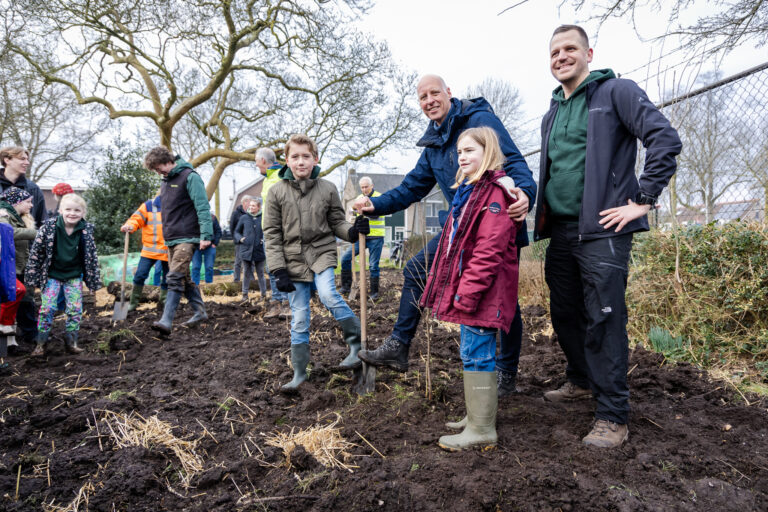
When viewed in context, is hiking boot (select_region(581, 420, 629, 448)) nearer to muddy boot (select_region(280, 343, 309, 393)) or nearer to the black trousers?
the black trousers

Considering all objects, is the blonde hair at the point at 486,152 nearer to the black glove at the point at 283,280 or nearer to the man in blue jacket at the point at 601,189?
the man in blue jacket at the point at 601,189

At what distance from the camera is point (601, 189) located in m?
2.42

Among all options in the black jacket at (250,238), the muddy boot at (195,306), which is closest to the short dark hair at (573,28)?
the muddy boot at (195,306)

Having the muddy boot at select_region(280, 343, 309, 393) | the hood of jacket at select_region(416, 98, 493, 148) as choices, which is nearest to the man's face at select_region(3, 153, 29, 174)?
the muddy boot at select_region(280, 343, 309, 393)

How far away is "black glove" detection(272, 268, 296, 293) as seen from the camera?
3373 millimetres

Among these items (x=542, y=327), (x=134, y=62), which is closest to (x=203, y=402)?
(x=542, y=327)

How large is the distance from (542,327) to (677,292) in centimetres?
139

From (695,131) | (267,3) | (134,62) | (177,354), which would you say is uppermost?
(267,3)

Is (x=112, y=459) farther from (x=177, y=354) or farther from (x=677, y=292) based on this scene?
(x=677, y=292)

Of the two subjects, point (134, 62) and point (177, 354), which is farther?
point (134, 62)

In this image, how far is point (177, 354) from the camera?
4652 mm

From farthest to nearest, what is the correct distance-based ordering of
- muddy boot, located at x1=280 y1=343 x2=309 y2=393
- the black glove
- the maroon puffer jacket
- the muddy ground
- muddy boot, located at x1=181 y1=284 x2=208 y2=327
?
muddy boot, located at x1=181 y1=284 x2=208 y2=327 → muddy boot, located at x1=280 y1=343 x2=309 y2=393 → the black glove → the maroon puffer jacket → the muddy ground

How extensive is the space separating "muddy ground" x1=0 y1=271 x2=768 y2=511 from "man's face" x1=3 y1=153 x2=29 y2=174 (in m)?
2.36

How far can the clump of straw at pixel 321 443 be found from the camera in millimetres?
2312
